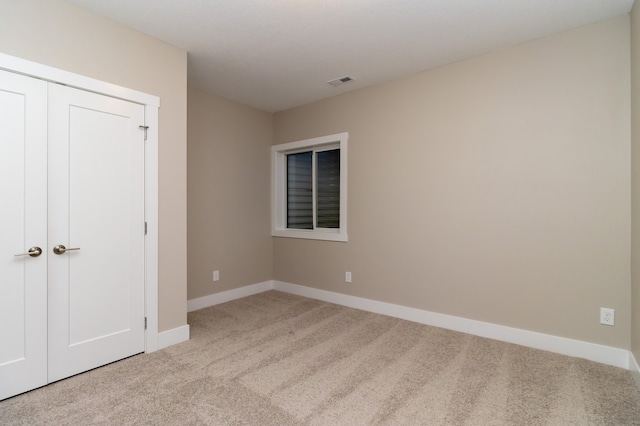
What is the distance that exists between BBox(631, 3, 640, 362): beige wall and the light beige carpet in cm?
41

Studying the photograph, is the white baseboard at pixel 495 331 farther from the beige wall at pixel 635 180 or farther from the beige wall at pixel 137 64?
the beige wall at pixel 137 64

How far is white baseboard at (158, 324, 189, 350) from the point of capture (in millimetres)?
2721

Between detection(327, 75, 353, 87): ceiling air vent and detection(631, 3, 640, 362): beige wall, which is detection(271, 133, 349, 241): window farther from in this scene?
detection(631, 3, 640, 362): beige wall

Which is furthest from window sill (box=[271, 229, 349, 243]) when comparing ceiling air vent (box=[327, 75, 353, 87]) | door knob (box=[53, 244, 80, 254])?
door knob (box=[53, 244, 80, 254])

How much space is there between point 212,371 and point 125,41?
2.64 metres

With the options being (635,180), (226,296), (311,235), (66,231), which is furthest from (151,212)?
(635,180)

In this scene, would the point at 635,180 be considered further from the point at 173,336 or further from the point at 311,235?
the point at 173,336

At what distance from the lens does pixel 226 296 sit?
13.5 ft

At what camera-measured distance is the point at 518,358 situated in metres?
2.53

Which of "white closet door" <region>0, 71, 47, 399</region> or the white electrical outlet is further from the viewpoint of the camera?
the white electrical outlet

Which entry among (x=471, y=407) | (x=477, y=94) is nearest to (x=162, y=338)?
(x=471, y=407)

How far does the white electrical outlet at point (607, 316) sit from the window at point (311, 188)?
8.07ft

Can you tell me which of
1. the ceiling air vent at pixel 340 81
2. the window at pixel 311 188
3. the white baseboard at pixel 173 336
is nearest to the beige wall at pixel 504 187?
the window at pixel 311 188

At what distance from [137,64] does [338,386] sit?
2.91 meters
